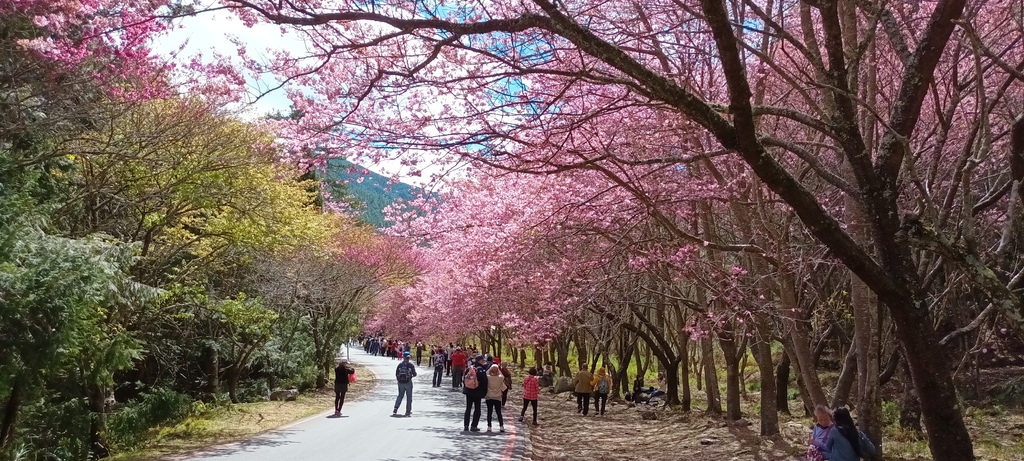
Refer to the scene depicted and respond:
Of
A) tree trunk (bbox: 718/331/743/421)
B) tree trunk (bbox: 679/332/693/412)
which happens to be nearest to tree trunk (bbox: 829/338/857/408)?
tree trunk (bbox: 718/331/743/421)

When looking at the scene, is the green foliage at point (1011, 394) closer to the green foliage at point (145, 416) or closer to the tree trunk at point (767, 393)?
the tree trunk at point (767, 393)

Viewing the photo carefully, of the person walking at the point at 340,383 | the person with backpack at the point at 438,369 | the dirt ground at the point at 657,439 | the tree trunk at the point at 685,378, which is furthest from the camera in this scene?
the person with backpack at the point at 438,369

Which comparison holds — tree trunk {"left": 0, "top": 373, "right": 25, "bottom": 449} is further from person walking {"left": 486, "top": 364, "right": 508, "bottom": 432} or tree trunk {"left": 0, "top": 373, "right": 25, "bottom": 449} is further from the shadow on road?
person walking {"left": 486, "top": 364, "right": 508, "bottom": 432}

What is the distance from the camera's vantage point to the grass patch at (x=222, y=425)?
12.7 m

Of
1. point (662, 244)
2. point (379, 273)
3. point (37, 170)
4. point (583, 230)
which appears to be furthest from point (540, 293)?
point (379, 273)

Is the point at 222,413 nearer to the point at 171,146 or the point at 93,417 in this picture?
the point at 93,417

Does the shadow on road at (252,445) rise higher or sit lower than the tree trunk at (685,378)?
lower

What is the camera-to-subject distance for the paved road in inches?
443

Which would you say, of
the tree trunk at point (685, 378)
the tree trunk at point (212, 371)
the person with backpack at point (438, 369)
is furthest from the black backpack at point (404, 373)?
the person with backpack at point (438, 369)

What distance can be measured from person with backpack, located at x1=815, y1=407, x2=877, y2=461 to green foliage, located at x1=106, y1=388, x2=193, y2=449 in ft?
43.8

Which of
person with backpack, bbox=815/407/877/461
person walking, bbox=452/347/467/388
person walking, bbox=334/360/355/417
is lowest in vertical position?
person with backpack, bbox=815/407/877/461

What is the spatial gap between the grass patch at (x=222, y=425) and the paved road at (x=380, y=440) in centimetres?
70

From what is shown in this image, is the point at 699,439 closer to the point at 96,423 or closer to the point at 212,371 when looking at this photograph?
the point at 96,423

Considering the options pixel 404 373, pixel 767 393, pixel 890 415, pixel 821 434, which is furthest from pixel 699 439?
pixel 821 434
